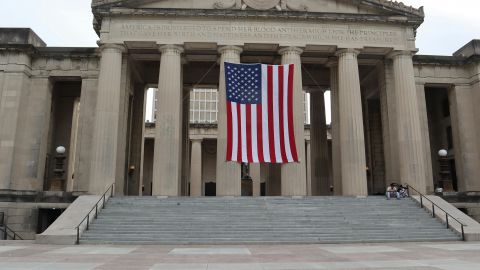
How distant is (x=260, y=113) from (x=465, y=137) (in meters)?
15.5

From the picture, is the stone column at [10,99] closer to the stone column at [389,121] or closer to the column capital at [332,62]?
the column capital at [332,62]

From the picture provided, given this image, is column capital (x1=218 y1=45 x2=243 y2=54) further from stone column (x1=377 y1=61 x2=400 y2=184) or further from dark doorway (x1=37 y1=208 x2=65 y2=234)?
dark doorway (x1=37 y1=208 x2=65 y2=234)

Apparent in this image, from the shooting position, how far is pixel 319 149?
3120cm

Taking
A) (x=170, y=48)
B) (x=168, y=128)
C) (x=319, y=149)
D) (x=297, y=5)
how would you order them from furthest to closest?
(x=319, y=149)
(x=297, y=5)
(x=170, y=48)
(x=168, y=128)

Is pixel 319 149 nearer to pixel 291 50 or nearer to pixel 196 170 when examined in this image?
pixel 291 50

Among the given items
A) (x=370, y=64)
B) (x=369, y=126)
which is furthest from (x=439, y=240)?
(x=369, y=126)

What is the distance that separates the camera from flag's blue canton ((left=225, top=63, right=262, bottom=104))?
78.3ft

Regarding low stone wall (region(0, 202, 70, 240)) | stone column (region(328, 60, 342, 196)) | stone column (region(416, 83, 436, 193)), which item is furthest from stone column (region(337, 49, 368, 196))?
low stone wall (region(0, 202, 70, 240))

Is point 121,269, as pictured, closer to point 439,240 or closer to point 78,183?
point 439,240

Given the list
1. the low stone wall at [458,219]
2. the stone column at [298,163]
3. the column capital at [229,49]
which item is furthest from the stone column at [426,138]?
the column capital at [229,49]

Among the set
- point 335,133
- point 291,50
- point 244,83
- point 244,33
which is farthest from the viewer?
point 335,133

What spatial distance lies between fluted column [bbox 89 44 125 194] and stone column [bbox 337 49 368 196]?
45.3ft

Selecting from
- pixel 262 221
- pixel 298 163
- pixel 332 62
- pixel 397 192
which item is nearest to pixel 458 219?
pixel 397 192

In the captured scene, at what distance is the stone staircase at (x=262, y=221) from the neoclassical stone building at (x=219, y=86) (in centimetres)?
232
